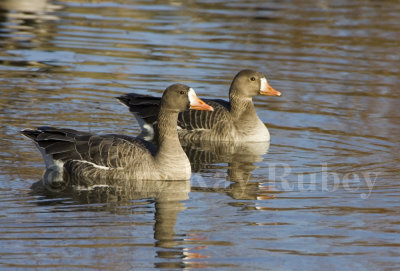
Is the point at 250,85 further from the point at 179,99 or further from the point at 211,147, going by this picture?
the point at 179,99

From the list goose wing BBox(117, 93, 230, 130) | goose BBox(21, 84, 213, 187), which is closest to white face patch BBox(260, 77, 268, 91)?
goose wing BBox(117, 93, 230, 130)

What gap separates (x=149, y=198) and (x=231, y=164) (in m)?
2.54

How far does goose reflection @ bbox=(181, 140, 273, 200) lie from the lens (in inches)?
447

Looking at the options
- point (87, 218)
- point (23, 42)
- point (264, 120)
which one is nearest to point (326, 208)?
point (87, 218)

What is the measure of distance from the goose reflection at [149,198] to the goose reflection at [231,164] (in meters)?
0.48

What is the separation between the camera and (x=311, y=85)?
1812 centimetres

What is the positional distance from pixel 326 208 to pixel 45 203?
354 centimetres

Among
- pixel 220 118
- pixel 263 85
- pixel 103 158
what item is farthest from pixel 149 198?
pixel 263 85

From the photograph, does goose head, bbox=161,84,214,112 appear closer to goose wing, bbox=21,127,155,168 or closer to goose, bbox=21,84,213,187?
goose, bbox=21,84,213,187

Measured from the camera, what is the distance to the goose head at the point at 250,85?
15.2 m

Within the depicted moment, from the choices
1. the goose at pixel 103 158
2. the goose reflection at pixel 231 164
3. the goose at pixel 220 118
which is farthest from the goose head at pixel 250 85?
the goose at pixel 103 158

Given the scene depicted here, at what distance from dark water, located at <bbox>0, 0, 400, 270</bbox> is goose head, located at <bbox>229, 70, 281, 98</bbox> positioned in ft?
2.57

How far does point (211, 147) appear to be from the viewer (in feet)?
47.3

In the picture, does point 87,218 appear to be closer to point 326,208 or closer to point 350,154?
point 326,208
